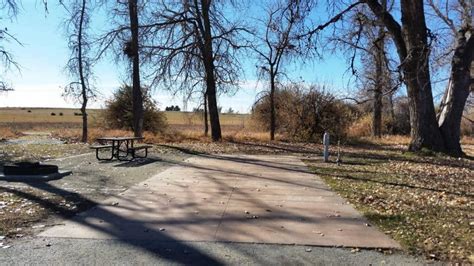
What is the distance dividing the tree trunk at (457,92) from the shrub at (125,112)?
61.0ft

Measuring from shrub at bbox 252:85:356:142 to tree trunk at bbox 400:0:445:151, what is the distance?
910 cm

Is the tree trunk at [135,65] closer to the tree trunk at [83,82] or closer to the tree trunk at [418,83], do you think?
the tree trunk at [83,82]

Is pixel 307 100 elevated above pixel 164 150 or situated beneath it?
elevated above

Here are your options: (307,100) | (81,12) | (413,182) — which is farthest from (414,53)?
(81,12)

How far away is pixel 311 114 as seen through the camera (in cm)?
2683

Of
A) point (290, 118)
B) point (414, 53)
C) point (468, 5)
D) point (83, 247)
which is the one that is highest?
point (468, 5)

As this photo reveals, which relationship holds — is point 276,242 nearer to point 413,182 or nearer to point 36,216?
point 36,216

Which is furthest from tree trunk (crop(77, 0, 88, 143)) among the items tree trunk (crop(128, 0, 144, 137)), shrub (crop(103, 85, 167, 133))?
shrub (crop(103, 85, 167, 133))

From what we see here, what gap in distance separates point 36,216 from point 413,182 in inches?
303

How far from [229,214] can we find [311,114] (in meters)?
20.4

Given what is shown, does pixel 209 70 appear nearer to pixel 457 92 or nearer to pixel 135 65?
pixel 135 65

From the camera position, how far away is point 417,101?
673 inches

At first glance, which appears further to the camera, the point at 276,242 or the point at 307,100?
the point at 307,100

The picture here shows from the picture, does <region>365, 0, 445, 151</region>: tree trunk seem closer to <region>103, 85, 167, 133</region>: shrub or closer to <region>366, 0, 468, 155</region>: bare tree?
<region>366, 0, 468, 155</region>: bare tree
